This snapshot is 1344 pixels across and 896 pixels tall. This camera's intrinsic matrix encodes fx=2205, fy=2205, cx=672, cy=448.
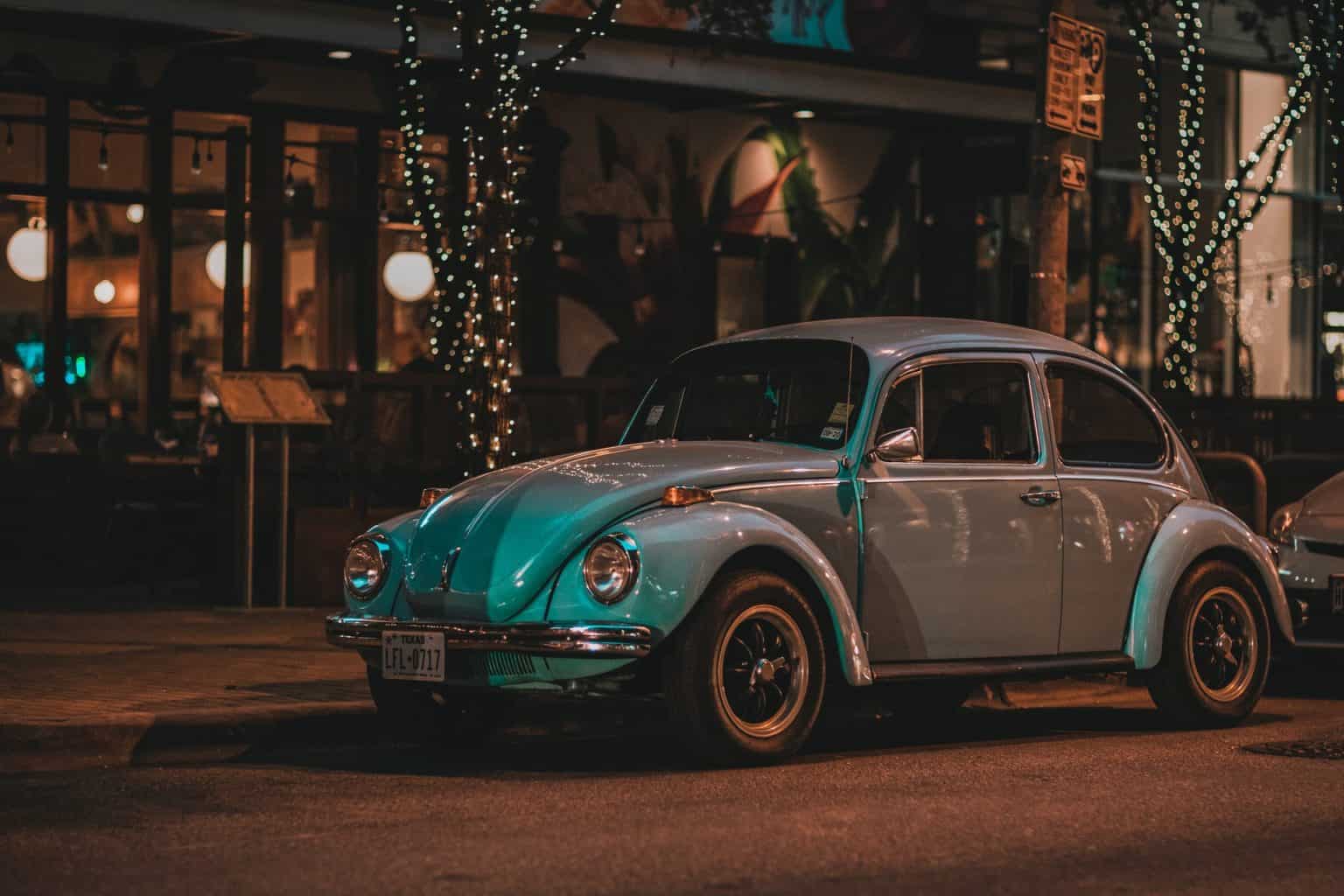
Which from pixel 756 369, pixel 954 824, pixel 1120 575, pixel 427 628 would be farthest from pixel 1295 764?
pixel 427 628

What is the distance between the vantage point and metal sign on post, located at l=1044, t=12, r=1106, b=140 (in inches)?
493

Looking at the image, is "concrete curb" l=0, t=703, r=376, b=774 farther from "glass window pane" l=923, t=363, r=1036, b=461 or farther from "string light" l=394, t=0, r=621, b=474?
"string light" l=394, t=0, r=621, b=474

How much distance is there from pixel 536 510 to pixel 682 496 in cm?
58

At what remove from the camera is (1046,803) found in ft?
25.3

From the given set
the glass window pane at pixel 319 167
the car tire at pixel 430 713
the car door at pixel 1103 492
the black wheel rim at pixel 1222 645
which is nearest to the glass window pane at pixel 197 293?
the glass window pane at pixel 319 167

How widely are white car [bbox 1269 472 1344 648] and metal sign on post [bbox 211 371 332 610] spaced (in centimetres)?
606

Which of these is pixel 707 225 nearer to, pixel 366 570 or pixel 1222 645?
pixel 1222 645

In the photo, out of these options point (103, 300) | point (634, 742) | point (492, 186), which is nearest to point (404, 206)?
point (103, 300)

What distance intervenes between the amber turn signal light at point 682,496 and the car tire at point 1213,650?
2.66m

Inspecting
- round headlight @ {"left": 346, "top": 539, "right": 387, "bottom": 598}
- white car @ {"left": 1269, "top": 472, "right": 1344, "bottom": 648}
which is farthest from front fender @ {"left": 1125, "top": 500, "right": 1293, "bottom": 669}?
round headlight @ {"left": 346, "top": 539, "right": 387, "bottom": 598}

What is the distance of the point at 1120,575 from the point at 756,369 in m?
1.88

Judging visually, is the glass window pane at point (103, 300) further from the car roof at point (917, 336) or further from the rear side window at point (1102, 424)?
the rear side window at point (1102, 424)

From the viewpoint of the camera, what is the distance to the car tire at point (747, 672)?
8.34 m

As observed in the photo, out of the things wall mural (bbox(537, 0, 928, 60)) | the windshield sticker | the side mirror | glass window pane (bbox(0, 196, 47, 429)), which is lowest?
the side mirror
